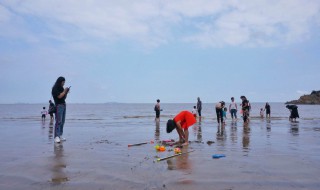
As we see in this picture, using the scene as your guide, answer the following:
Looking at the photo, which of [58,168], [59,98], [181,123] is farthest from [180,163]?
[59,98]

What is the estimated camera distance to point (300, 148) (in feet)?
31.3

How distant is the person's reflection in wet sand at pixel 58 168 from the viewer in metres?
5.50

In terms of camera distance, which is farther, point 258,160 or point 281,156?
point 281,156

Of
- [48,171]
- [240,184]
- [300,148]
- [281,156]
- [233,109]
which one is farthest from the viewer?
[233,109]

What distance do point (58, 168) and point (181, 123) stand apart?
5402 millimetres

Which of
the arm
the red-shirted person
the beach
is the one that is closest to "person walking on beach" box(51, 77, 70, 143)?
the arm

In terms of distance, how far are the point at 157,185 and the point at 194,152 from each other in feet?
12.0

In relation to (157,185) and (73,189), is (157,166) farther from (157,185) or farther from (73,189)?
(73,189)

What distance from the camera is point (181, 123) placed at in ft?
36.2

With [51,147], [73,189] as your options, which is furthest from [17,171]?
[51,147]

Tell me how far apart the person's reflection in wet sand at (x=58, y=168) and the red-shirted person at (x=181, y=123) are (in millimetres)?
3632

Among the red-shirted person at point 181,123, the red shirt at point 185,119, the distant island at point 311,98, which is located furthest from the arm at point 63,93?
the distant island at point 311,98

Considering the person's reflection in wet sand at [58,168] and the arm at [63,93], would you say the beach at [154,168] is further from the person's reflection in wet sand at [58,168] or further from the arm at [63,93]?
the arm at [63,93]

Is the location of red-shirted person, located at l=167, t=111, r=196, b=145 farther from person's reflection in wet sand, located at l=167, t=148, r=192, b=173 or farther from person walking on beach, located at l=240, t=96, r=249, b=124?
person walking on beach, located at l=240, t=96, r=249, b=124
